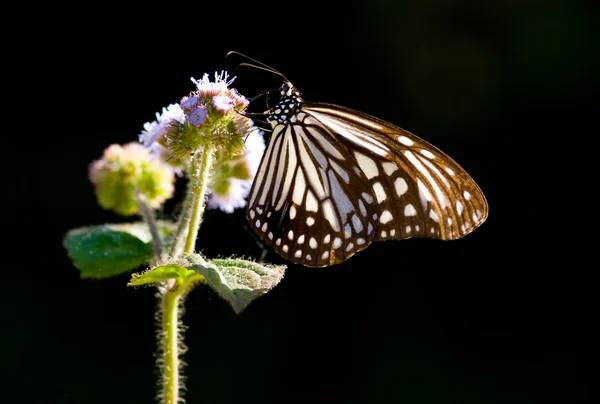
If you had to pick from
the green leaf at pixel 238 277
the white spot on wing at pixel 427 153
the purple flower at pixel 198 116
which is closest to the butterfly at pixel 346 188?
the white spot on wing at pixel 427 153

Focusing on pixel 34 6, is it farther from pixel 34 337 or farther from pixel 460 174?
pixel 460 174

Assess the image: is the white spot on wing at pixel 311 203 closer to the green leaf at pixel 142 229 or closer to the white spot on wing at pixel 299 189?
the white spot on wing at pixel 299 189

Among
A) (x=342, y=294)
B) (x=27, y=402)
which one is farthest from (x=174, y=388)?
(x=342, y=294)

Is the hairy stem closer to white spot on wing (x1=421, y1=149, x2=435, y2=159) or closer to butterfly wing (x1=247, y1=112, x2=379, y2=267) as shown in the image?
butterfly wing (x1=247, y1=112, x2=379, y2=267)

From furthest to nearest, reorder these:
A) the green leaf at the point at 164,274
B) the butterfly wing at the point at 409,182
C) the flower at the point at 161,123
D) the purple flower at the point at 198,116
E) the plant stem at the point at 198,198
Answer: the butterfly wing at the point at 409,182 < the flower at the point at 161,123 < the purple flower at the point at 198,116 < the plant stem at the point at 198,198 < the green leaf at the point at 164,274

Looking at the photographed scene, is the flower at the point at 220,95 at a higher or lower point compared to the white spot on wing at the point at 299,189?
higher

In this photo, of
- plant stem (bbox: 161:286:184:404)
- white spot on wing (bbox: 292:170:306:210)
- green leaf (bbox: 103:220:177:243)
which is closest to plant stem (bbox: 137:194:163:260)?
green leaf (bbox: 103:220:177:243)

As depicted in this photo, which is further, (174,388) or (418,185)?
(418,185)
